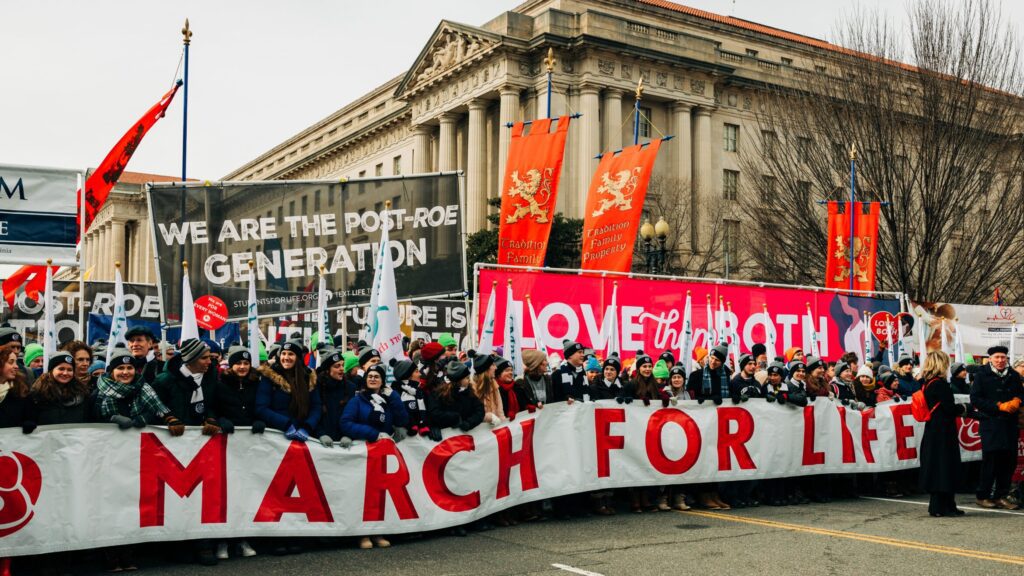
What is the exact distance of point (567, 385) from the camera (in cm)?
1084

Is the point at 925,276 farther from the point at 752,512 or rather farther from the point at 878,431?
the point at 752,512

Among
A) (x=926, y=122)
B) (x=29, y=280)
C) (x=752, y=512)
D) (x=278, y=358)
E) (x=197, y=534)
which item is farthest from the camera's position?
(x=926, y=122)

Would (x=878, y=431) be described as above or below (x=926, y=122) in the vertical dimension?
below

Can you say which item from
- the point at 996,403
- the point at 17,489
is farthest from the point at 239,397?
the point at 996,403

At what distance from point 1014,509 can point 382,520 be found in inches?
288

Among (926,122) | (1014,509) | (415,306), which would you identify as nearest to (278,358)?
(1014,509)

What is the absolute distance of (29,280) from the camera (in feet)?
66.1

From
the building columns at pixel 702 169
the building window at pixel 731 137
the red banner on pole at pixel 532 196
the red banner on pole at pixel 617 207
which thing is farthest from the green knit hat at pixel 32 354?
the building window at pixel 731 137

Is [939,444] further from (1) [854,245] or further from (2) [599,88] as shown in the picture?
(2) [599,88]

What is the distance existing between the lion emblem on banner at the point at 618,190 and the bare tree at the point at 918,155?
1415 centimetres

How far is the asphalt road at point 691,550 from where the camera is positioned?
7562 millimetres

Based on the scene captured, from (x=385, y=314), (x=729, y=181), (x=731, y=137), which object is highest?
(x=731, y=137)

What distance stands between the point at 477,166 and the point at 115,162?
47.1 meters

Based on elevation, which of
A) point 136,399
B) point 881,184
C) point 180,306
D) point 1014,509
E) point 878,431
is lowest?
point 1014,509
